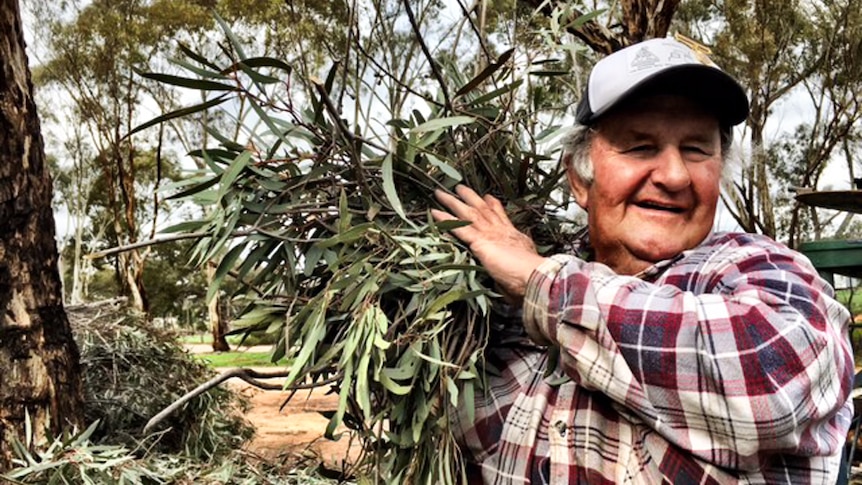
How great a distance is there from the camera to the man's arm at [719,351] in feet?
2.97

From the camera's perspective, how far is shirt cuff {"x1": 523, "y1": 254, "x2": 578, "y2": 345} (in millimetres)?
1046

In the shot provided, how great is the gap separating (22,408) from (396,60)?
37.0ft

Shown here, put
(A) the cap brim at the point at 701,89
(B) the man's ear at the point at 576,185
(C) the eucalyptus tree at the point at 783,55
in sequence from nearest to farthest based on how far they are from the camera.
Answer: (A) the cap brim at the point at 701,89, (B) the man's ear at the point at 576,185, (C) the eucalyptus tree at the point at 783,55

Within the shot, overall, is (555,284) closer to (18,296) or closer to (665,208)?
(665,208)

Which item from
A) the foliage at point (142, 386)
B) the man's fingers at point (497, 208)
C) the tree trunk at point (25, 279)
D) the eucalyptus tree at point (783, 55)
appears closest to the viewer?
the man's fingers at point (497, 208)

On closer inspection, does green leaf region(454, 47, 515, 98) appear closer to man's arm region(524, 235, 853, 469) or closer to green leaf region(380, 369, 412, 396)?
man's arm region(524, 235, 853, 469)

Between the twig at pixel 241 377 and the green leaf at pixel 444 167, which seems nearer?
the twig at pixel 241 377

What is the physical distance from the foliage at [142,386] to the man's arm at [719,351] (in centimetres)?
150

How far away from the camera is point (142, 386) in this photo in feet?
8.08

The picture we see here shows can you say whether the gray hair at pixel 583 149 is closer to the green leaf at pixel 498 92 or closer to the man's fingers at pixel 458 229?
the green leaf at pixel 498 92

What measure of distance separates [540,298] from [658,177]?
32cm

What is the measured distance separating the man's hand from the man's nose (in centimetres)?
24

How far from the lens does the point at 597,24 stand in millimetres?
4176

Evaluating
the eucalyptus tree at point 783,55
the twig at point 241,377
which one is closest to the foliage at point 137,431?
the twig at point 241,377
